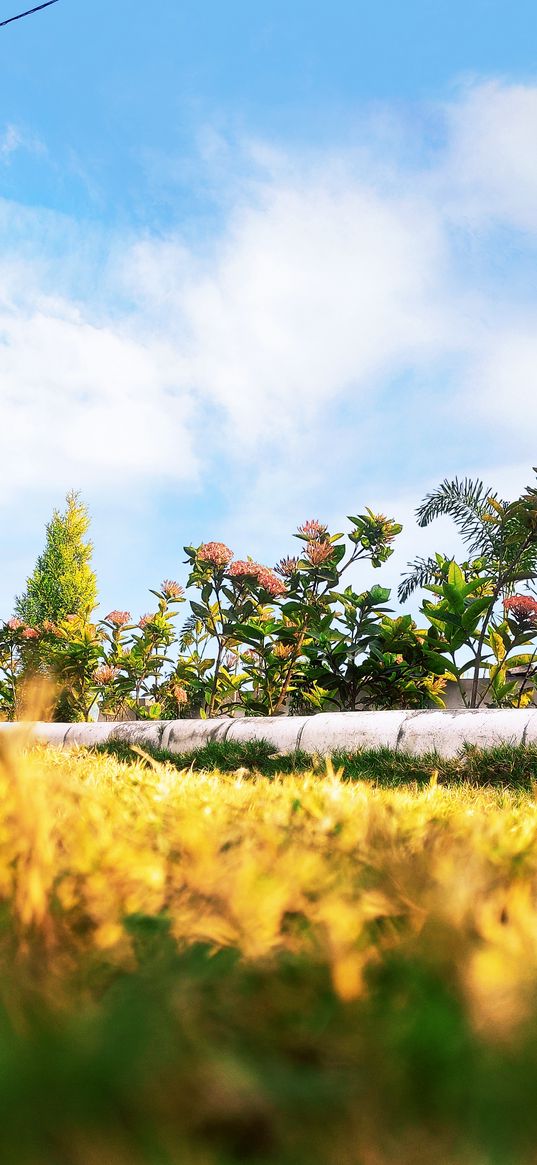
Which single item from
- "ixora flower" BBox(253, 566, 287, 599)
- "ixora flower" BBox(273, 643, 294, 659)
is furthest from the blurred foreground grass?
"ixora flower" BBox(273, 643, 294, 659)

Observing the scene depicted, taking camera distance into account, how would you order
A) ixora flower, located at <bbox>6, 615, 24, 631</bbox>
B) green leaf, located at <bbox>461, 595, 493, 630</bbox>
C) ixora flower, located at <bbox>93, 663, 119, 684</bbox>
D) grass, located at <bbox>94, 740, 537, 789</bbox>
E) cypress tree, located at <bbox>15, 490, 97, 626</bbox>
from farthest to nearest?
1. cypress tree, located at <bbox>15, 490, 97, 626</bbox>
2. ixora flower, located at <bbox>6, 615, 24, 631</bbox>
3. ixora flower, located at <bbox>93, 663, 119, 684</bbox>
4. green leaf, located at <bbox>461, 595, 493, 630</bbox>
5. grass, located at <bbox>94, 740, 537, 789</bbox>

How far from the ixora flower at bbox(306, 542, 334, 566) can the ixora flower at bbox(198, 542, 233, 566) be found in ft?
2.48

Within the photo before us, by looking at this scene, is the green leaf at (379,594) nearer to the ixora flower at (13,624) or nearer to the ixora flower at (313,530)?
the ixora flower at (313,530)

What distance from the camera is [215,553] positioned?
297 inches

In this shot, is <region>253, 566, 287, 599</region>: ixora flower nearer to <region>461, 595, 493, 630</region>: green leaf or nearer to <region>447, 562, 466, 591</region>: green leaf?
<region>447, 562, 466, 591</region>: green leaf

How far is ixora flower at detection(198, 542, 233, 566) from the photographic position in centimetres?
755

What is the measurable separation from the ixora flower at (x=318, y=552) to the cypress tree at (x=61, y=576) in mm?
13979

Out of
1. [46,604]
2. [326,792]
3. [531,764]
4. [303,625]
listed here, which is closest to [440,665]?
[303,625]

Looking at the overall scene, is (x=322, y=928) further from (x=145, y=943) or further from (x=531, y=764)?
(x=531, y=764)

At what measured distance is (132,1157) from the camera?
317 millimetres

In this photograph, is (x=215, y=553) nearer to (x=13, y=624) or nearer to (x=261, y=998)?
(x=13, y=624)

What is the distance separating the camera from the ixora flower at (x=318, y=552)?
744 cm

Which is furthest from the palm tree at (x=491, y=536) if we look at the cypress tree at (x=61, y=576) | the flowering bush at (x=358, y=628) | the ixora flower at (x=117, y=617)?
the cypress tree at (x=61, y=576)

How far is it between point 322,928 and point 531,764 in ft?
13.1
